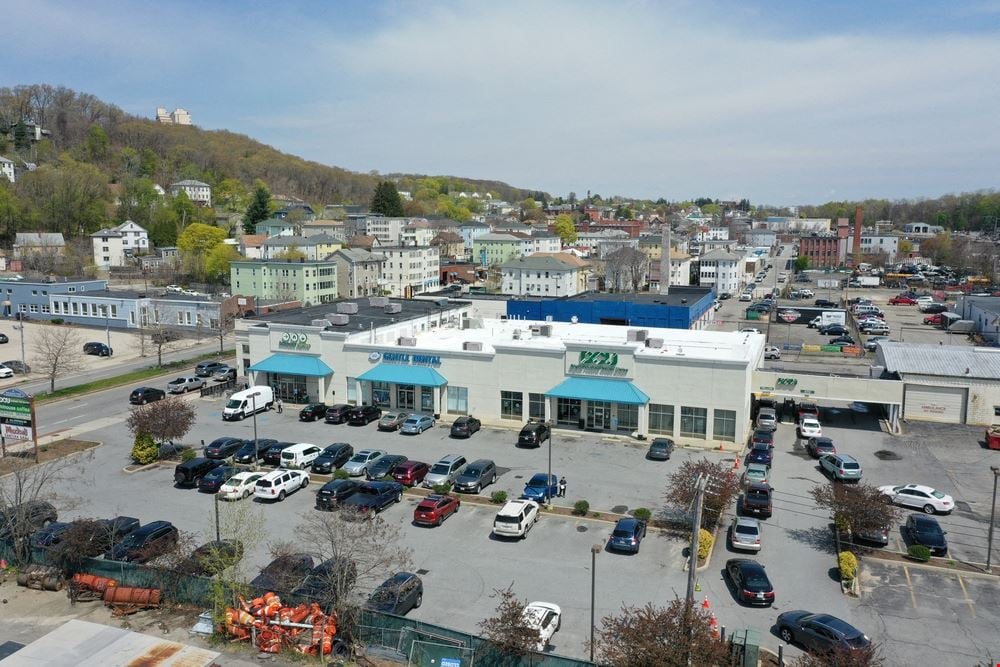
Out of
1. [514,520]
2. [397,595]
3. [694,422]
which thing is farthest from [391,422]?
[397,595]

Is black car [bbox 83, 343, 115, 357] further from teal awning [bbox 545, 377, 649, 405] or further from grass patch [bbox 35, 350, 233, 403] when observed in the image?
teal awning [bbox 545, 377, 649, 405]

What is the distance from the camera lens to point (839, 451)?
99.5 feet

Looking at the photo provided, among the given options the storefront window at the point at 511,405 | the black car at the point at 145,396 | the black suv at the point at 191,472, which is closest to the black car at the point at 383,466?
the black suv at the point at 191,472

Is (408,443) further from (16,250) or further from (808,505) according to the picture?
(16,250)

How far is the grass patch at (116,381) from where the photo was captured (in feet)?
→ 132

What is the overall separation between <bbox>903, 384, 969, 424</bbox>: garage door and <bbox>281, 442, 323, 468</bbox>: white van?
27.5 m

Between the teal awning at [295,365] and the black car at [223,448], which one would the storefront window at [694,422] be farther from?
the black car at [223,448]

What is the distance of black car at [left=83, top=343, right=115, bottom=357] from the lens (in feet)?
173

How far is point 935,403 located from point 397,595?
1145 inches

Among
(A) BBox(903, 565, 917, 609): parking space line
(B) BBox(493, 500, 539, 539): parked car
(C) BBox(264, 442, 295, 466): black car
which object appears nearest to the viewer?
(A) BBox(903, 565, 917, 609): parking space line

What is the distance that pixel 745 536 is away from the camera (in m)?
20.6

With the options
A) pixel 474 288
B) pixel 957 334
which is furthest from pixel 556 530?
pixel 474 288

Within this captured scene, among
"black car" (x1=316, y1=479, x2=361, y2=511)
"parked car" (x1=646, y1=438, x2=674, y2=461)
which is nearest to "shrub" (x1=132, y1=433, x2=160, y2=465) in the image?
"black car" (x1=316, y1=479, x2=361, y2=511)

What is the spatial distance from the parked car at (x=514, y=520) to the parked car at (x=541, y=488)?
63.5 inches
